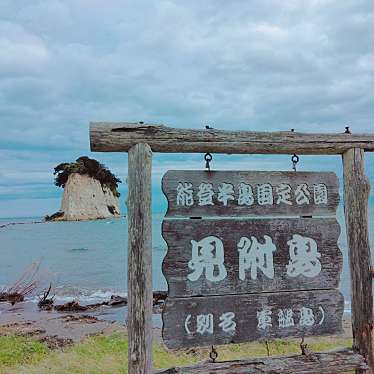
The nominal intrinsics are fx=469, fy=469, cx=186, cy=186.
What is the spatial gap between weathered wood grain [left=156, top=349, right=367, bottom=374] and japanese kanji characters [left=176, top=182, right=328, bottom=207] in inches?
41.3

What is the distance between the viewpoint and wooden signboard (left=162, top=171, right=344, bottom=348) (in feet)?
10.0

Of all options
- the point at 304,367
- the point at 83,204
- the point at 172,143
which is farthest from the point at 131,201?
the point at 83,204

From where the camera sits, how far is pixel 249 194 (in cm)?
320

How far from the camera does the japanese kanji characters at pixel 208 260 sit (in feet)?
10.0

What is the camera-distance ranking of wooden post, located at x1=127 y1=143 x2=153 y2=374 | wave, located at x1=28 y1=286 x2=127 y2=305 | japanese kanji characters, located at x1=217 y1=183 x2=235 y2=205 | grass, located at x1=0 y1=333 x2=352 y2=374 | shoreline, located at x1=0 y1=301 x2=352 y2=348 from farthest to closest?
wave, located at x1=28 y1=286 x2=127 y2=305
shoreline, located at x1=0 y1=301 x2=352 y2=348
grass, located at x1=0 y1=333 x2=352 y2=374
japanese kanji characters, located at x1=217 y1=183 x2=235 y2=205
wooden post, located at x1=127 y1=143 x2=153 y2=374

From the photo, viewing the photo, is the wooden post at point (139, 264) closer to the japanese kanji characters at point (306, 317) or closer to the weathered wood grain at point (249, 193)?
the weathered wood grain at point (249, 193)

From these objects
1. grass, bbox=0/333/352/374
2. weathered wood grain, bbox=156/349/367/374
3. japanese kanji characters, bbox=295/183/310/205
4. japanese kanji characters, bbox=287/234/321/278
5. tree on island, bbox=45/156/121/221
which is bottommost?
grass, bbox=0/333/352/374

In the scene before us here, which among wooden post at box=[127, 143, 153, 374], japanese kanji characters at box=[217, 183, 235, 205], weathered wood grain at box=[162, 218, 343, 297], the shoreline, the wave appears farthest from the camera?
the wave

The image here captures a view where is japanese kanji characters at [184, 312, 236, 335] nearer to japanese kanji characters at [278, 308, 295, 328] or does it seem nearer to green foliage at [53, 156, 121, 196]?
japanese kanji characters at [278, 308, 295, 328]

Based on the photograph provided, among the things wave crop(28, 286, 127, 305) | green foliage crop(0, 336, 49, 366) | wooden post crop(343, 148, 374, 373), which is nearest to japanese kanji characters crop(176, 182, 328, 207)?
wooden post crop(343, 148, 374, 373)

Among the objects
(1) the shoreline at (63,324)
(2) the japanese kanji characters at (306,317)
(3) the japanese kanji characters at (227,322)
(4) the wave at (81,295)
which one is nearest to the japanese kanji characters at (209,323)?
(3) the japanese kanji characters at (227,322)

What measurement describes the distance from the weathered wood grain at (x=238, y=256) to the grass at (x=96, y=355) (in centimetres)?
266

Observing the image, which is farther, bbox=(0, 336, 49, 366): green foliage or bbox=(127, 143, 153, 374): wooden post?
bbox=(0, 336, 49, 366): green foliage

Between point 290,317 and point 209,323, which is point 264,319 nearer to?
point 290,317
